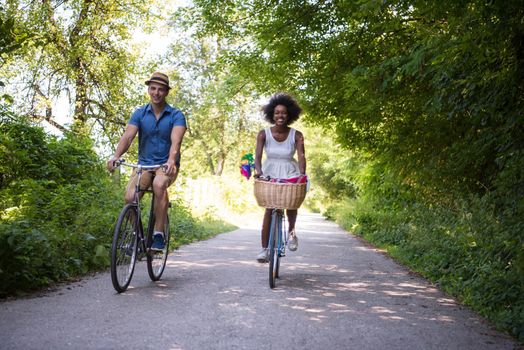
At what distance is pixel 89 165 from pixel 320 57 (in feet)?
17.6

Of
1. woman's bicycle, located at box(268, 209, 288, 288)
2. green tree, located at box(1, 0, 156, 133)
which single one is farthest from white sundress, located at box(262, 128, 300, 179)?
green tree, located at box(1, 0, 156, 133)

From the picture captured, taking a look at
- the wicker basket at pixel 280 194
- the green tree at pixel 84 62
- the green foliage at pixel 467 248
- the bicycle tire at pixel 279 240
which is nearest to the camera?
the green foliage at pixel 467 248

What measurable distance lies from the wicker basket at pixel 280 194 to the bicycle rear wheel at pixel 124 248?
4.99 ft

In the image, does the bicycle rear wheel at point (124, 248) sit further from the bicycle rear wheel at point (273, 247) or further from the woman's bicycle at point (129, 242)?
the bicycle rear wheel at point (273, 247)

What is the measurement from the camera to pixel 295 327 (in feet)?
14.9

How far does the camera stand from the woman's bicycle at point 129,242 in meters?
5.59

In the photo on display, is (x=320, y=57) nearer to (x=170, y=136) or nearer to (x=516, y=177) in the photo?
(x=170, y=136)

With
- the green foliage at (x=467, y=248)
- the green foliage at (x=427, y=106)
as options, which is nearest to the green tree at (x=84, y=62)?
the green foliage at (x=427, y=106)

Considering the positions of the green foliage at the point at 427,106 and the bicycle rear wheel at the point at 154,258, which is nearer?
the green foliage at the point at 427,106

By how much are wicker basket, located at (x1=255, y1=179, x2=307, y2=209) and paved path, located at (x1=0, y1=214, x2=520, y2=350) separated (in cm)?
97

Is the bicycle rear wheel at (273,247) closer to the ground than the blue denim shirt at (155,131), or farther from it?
closer to the ground

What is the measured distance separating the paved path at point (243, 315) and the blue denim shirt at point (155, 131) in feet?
4.75

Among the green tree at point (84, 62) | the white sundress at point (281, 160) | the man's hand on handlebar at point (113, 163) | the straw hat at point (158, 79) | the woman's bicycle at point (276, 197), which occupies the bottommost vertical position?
the woman's bicycle at point (276, 197)

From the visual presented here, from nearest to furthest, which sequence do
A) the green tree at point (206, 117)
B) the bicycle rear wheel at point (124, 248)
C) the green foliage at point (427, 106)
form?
the green foliage at point (427, 106) < the bicycle rear wheel at point (124, 248) < the green tree at point (206, 117)
